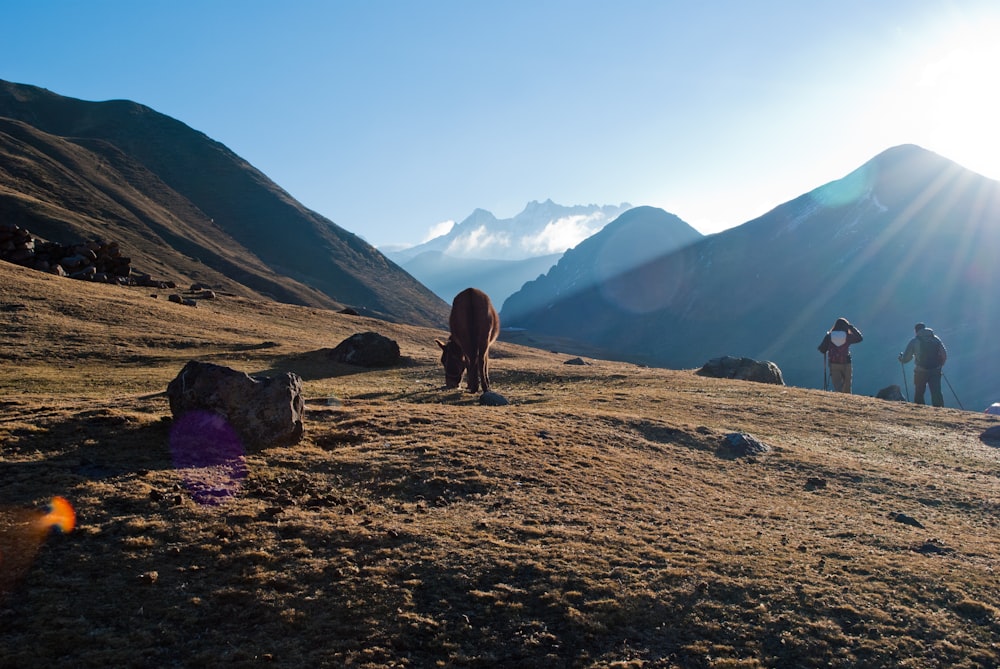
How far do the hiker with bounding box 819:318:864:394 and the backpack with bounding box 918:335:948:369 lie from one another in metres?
2.25

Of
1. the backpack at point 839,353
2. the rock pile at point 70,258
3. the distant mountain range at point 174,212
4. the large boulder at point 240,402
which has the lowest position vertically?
the large boulder at point 240,402

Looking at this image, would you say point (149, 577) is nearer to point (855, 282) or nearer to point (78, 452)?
point (78, 452)

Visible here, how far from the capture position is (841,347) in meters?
26.3

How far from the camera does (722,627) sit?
6695 millimetres

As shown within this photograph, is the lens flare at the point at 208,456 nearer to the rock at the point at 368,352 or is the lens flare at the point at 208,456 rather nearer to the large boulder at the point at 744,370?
the rock at the point at 368,352

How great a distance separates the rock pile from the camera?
Result: 1718 inches

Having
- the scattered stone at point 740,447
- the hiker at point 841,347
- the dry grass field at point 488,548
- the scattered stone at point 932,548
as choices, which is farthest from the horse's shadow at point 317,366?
the scattered stone at point 932,548

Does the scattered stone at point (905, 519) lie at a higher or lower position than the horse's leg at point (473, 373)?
lower

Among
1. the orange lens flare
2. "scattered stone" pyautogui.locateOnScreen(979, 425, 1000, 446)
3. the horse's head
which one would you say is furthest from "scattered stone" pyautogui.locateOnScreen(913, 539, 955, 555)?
the horse's head

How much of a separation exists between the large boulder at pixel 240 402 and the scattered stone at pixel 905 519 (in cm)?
1116

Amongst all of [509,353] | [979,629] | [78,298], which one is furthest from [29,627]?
[509,353]

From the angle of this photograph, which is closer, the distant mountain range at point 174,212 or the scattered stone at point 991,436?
the scattered stone at point 991,436

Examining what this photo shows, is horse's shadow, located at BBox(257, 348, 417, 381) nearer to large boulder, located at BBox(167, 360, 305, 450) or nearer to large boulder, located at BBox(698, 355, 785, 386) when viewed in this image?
large boulder, located at BBox(167, 360, 305, 450)

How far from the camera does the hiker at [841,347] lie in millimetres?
26156
